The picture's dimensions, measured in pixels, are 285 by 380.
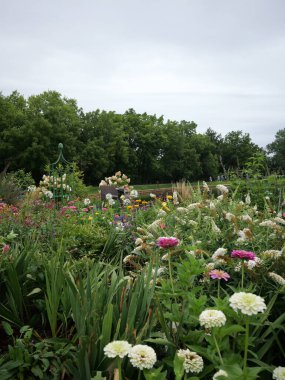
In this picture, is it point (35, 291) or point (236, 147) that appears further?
point (236, 147)

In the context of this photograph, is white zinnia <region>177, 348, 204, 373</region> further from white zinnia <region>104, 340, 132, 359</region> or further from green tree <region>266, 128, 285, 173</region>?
green tree <region>266, 128, 285, 173</region>

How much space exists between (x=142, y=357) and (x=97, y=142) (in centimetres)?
3565

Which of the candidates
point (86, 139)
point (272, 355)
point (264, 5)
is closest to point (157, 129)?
point (86, 139)

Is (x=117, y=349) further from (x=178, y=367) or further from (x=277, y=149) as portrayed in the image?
(x=277, y=149)

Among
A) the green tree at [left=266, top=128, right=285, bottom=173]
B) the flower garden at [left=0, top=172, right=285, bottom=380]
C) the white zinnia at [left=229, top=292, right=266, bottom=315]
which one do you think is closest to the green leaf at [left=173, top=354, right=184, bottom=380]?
the flower garden at [left=0, top=172, right=285, bottom=380]

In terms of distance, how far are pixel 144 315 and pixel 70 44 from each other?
10.8 metres

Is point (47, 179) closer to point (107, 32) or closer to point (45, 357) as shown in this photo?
point (107, 32)

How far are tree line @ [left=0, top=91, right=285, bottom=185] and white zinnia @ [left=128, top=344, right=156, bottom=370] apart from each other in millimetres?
18668

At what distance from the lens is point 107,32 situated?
26.5 feet

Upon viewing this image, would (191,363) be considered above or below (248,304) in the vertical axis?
below

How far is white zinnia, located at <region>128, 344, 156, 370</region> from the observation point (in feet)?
4.14

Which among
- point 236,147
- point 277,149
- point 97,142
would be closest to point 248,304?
point 97,142

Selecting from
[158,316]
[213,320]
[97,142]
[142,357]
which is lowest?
[158,316]

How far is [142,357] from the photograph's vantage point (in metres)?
1.29
